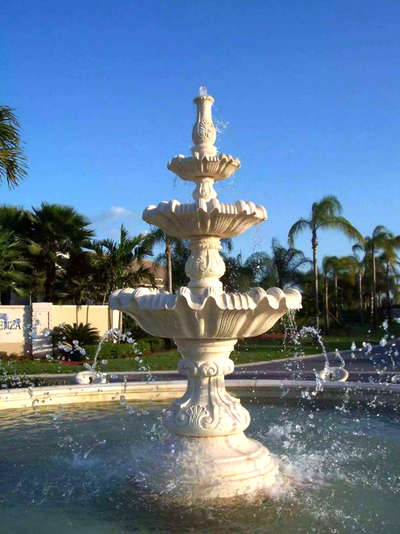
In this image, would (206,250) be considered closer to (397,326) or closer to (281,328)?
(281,328)

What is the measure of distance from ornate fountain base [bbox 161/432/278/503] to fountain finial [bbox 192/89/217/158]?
9.09 ft

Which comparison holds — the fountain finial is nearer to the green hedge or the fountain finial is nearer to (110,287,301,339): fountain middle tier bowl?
(110,287,301,339): fountain middle tier bowl

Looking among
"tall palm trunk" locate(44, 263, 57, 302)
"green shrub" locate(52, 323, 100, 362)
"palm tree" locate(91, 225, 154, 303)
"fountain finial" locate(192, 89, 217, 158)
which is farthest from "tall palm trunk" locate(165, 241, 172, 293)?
"fountain finial" locate(192, 89, 217, 158)

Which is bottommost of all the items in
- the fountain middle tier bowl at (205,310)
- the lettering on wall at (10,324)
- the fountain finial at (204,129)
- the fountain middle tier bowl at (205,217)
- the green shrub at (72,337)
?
the green shrub at (72,337)

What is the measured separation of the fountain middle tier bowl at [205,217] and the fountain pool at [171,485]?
2.13 meters

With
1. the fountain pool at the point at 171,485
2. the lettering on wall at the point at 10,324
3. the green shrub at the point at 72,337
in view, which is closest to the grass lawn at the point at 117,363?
the green shrub at the point at 72,337

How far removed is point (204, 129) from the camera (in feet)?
18.1

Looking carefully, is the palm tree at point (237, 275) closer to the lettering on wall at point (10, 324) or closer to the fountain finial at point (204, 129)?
the lettering on wall at point (10, 324)

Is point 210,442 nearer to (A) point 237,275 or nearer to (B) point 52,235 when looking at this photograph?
(B) point 52,235

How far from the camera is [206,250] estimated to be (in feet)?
17.6

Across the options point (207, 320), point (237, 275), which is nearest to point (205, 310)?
point (207, 320)

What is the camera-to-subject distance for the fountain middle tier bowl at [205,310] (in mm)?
4613

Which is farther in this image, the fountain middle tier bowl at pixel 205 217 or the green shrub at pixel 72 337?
the green shrub at pixel 72 337

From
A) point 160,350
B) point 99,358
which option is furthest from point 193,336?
point 160,350
